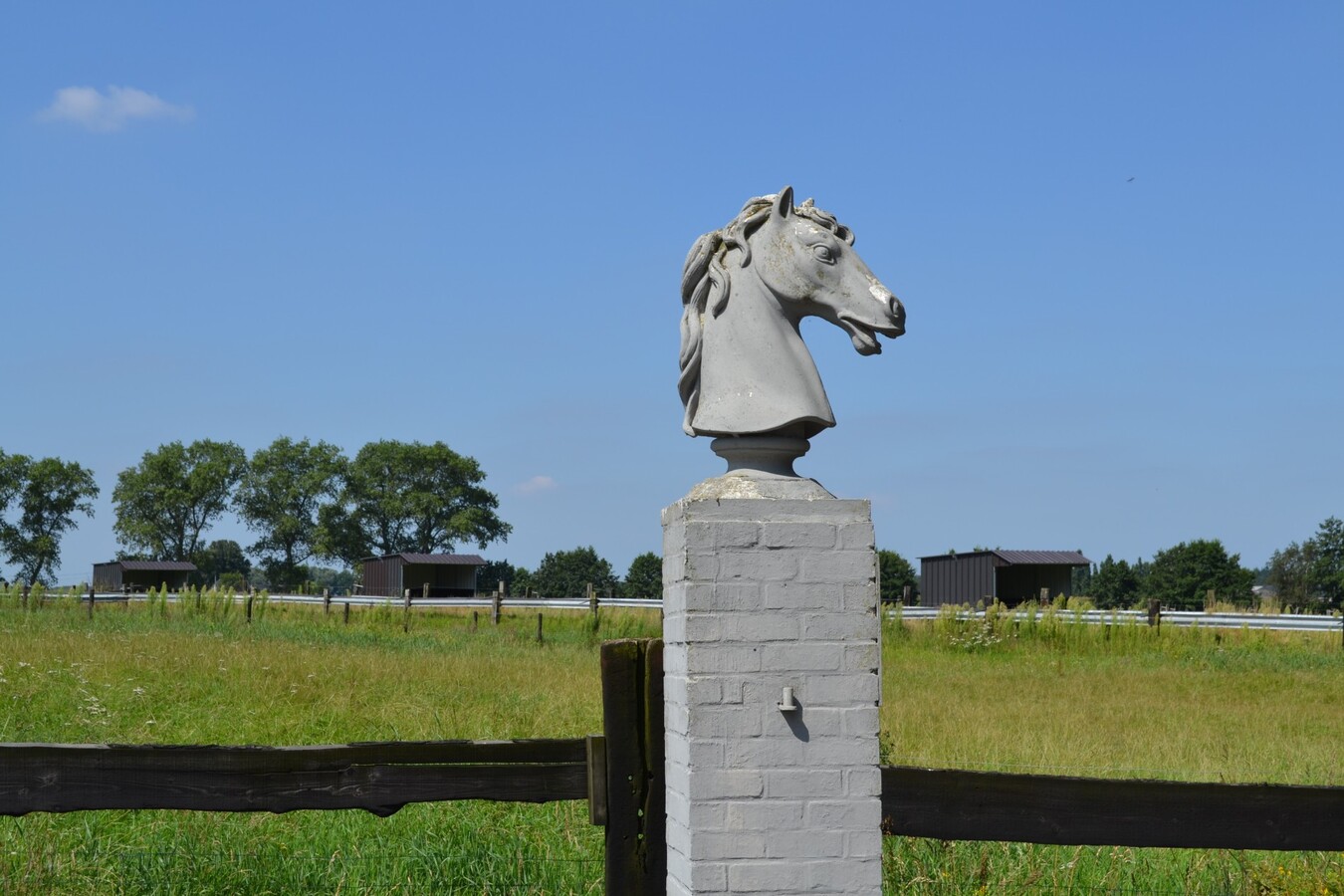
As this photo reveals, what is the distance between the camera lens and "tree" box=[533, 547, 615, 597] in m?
92.9

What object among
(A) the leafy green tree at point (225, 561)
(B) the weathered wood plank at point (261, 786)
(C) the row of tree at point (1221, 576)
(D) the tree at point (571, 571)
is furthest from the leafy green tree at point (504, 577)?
(B) the weathered wood plank at point (261, 786)

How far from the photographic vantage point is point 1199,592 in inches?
2783

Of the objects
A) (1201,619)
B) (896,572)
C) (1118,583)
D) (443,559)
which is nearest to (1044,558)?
(1201,619)

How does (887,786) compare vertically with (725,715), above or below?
below

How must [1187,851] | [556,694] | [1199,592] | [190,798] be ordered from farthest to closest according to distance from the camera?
[1199,592], [556,694], [1187,851], [190,798]

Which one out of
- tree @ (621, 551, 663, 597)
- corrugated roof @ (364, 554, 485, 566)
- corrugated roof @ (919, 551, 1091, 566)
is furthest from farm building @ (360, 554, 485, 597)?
corrugated roof @ (919, 551, 1091, 566)

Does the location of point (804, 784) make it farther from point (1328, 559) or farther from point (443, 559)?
point (1328, 559)

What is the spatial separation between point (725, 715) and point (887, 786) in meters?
1.12

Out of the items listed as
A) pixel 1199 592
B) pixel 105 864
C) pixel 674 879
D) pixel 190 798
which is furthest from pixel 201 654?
pixel 1199 592

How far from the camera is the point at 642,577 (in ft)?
256

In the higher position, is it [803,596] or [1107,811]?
[803,596]

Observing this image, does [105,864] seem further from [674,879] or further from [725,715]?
[725,715]

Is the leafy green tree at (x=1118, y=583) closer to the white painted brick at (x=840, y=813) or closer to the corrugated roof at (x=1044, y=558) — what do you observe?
the corrugated roof at (x=1044, y=558)

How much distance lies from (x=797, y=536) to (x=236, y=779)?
2.46 meters
